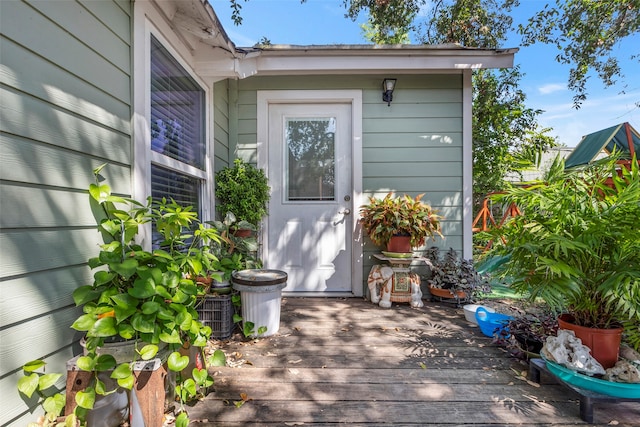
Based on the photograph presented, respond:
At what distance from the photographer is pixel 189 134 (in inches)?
89.0

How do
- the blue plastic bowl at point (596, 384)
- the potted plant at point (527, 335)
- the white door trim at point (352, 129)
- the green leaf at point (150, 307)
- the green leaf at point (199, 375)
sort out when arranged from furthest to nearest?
the white door trim at point (352, 129) → the potted plant at point (527, 335) → the green leaf at point (199, 375) → the blue plastic bowl at point (596, 384) → the green leaf at point (150, 307)

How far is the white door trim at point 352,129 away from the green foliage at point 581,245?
1.57 metres

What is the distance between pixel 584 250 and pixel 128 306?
73.4 inches

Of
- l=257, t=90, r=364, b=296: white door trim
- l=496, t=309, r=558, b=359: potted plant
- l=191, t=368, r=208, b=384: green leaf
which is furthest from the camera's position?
l=257, t=90, r=364, b=296: white door trim

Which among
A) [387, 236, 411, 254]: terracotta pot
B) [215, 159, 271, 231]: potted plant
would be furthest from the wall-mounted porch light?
[215, 159, 271, 231]: potted plant

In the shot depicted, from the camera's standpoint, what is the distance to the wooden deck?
4.13 ft

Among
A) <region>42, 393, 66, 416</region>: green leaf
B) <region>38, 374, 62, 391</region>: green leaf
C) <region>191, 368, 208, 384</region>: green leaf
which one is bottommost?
<region>191, 368, 208, 384</region>: green leaf

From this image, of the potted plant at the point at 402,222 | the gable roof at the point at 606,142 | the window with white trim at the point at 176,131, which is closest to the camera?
the window with white trim at the point at 176,131

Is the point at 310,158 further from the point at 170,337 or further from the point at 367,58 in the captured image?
the point at 170,337

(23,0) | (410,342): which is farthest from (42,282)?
(410,342)

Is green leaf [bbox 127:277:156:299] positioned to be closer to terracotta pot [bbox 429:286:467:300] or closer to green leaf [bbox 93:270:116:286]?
green leaf [bbox 93:270:116:286]

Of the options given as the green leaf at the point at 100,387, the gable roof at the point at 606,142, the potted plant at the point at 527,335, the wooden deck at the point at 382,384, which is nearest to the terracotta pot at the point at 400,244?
the wooden deck at the point at 382,384

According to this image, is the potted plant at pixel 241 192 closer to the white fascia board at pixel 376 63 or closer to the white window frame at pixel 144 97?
the white window frame at pixel 144 97

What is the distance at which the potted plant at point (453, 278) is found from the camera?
9.01 feet
